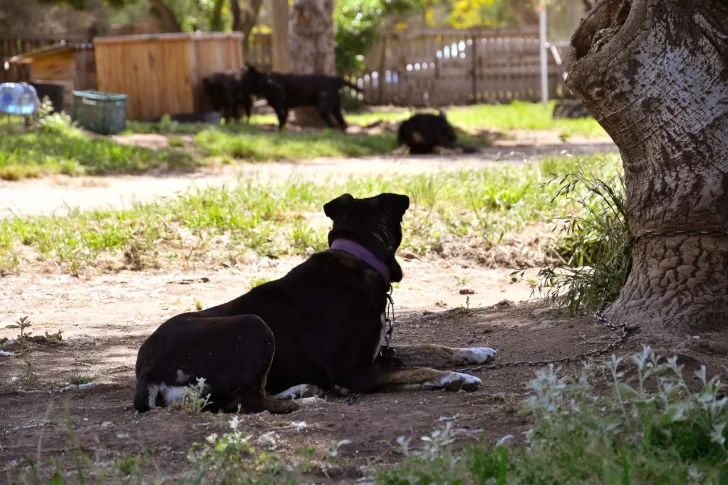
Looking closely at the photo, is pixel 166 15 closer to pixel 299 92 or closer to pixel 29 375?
pixel 299 92

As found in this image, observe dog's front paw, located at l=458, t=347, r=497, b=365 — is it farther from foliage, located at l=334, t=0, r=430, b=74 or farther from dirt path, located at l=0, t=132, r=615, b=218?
foliage, located at l=334, t=0, r=430, b=74

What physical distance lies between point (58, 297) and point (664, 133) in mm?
5037

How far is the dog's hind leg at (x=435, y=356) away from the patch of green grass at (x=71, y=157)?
27.5ft

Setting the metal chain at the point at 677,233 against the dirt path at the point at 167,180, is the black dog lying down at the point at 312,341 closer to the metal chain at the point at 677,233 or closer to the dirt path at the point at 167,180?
the metal chain at the point at 677,233

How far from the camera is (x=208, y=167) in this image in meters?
14.3

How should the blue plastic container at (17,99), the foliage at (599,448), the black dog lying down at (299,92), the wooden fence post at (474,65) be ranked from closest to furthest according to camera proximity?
1. the foliage at (599,448)
2. the blue plastic container at (17,99)
3. the black dog lying down at (299,92)
4. the wooden fence post at (474,65)

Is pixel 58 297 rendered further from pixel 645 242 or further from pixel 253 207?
pixel 645 242

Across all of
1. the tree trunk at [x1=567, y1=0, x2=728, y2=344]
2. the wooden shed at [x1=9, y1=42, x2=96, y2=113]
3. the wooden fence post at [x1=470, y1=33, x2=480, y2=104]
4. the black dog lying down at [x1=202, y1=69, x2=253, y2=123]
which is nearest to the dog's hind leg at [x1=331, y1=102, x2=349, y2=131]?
the black dog lying down at [x1=202, y1=69, x2=253, y2=123]

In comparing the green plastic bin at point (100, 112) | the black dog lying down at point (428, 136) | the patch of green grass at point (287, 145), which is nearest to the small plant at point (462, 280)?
the patch of green grass at point (287, 145)

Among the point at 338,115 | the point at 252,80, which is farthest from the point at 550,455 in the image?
the point at 252,80

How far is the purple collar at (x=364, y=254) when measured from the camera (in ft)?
17.7

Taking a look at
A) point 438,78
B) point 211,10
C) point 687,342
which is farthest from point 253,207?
point 211,10

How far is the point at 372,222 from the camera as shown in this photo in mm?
5504

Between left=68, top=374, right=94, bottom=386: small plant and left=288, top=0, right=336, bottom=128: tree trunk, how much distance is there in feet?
53.5
